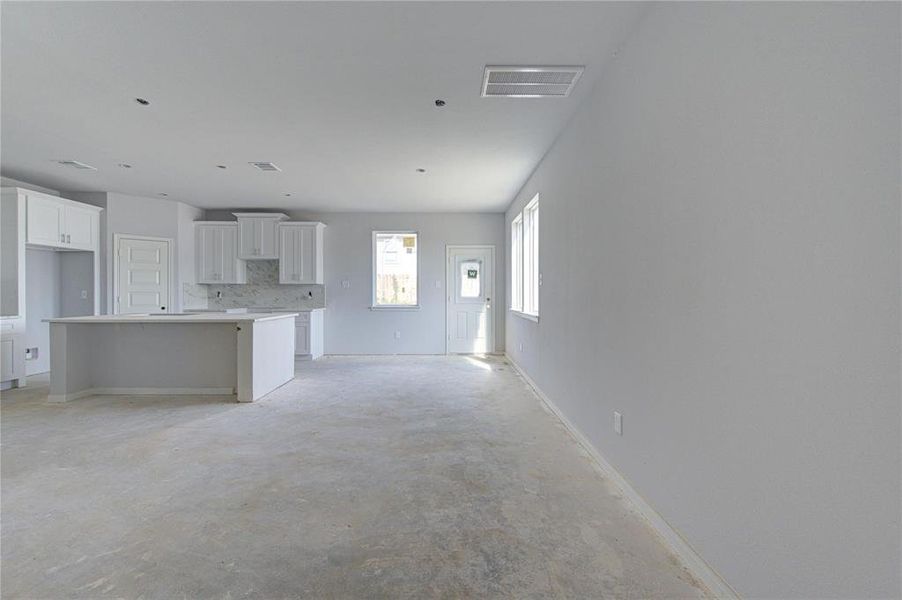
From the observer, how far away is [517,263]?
6613 millimetres

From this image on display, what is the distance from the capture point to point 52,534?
6.59ft

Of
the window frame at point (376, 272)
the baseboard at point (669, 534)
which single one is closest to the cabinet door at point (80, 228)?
the window frame at point (376, 272)

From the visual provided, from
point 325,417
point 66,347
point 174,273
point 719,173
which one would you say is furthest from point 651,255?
point 174,273

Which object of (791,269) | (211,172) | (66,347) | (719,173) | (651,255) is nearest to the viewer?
(791,269)

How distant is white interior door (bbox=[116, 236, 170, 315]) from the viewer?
6449 mm

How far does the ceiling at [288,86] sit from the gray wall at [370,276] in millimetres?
2244

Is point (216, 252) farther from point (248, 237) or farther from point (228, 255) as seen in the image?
point (248, 237)

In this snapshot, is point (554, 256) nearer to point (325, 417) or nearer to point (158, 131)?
point (325, 417)

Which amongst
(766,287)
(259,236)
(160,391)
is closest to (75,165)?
(259,236)

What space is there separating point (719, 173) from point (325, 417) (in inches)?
141

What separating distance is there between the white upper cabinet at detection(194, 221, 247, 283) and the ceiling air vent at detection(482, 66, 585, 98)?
235 inches

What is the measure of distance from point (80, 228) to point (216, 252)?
186 centimetres

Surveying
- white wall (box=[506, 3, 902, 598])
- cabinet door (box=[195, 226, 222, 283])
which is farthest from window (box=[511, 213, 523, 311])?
cabinet door (box=[195, 226, 222, 283])

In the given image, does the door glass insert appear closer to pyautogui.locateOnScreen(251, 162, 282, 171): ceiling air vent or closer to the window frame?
the window frame
